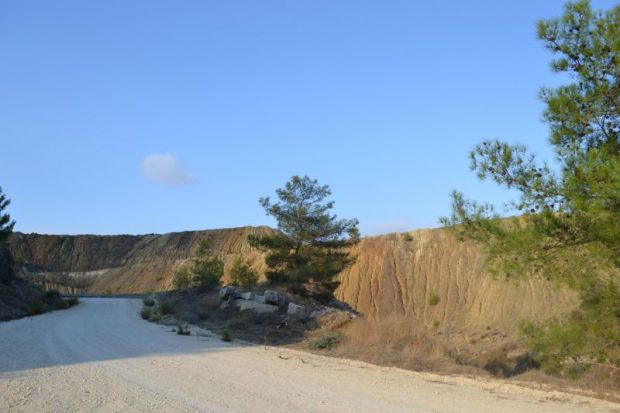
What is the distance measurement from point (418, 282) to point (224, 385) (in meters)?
55.4

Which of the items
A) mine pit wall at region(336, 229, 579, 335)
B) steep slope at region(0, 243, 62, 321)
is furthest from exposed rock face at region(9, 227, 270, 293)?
steep slope at region(0, 243, 62, 321)

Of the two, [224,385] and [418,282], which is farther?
[418,282]

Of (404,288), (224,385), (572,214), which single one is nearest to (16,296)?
(224,385)

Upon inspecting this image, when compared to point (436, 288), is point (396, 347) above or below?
below

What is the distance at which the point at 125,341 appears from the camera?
17.5m

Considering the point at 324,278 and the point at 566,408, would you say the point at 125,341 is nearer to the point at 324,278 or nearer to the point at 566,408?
the point at 566,408

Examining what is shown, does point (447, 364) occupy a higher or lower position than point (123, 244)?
lower

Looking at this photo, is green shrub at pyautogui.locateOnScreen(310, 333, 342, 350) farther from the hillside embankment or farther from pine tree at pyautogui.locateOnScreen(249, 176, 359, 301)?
pine tree at pyautogui.locateOnScreen(249, 176, 359, 301)

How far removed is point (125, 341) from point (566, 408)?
41.1 feet

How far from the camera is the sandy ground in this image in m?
8.66

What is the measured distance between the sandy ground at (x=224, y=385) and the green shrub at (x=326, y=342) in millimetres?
1422

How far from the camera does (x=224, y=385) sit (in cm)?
1029

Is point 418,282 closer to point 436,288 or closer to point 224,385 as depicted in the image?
point 436,288

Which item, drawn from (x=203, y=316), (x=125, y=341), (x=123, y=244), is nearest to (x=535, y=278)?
(x=125, y=341)
